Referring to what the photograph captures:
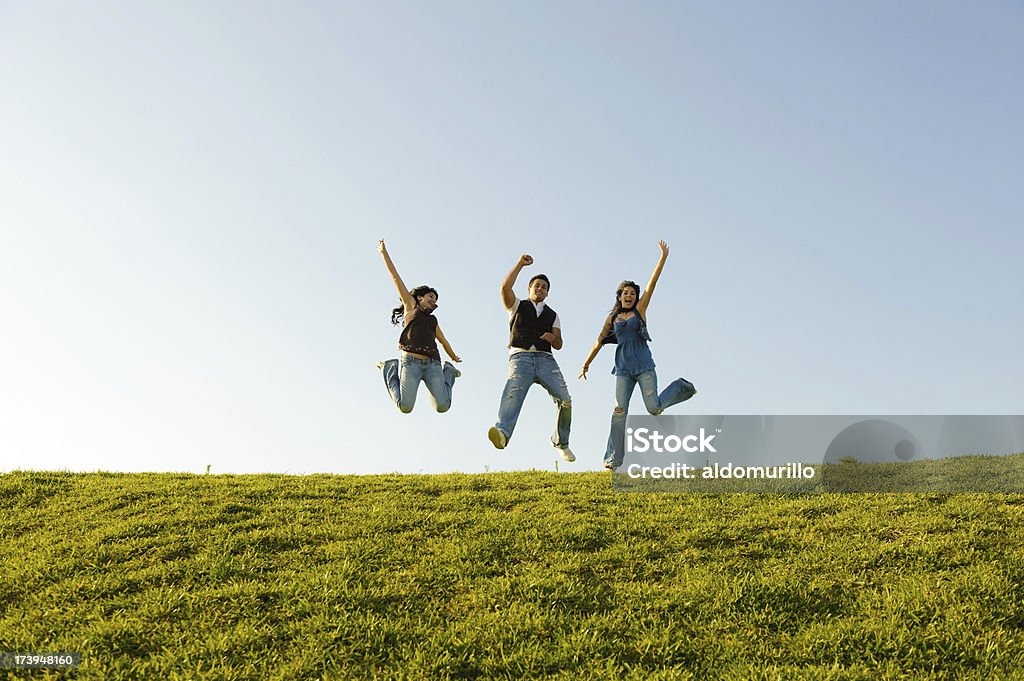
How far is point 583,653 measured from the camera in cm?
697

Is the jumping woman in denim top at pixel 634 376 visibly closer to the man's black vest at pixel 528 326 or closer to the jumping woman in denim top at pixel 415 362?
the man's black vest at pixel 528 326

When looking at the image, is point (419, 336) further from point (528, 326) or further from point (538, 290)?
point (538, 290)

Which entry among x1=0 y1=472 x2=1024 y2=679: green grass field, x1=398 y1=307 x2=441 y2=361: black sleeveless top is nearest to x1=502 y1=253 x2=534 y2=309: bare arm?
x1=398 y1=307 x2=441 y2=361: black sleeveless top

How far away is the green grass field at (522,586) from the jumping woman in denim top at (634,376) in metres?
1.29

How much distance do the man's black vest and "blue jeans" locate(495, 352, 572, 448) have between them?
0.52 ft

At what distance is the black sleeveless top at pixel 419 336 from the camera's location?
1284 cm

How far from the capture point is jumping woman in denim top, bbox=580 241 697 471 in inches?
491

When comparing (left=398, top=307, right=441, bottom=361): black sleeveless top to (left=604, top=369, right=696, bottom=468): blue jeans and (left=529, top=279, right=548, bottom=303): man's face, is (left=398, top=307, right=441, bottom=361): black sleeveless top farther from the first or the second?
(left=604, top=369, right=696, bottom=468): blue jeans

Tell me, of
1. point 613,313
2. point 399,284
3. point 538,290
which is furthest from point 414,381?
point 613,313

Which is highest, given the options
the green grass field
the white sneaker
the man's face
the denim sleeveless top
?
the man's face

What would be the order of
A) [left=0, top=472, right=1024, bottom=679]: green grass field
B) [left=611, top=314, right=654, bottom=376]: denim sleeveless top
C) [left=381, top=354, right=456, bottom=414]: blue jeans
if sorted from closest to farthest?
[left=0, top=472, right=1024, bottom=679]: green grass field → [left=611, top=314, right=654, bottom=376]: denim sleeveless top → [left=381, top=354, right=456, bottom=414]: blue jeans

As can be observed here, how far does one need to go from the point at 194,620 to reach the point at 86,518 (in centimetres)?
416

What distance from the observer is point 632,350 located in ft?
41.2

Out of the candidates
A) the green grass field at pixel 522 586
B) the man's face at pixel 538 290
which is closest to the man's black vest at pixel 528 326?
the man's face at pixel 538 290
